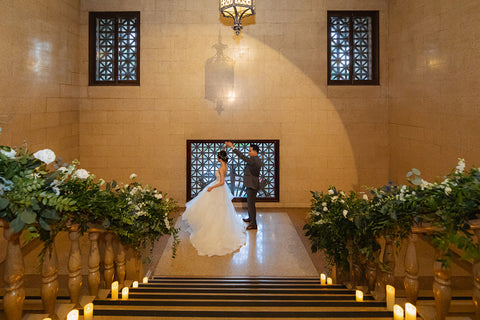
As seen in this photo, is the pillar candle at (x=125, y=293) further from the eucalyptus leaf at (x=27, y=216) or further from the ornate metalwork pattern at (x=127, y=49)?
the ornate metalwork pattern at (x=127, y=49)

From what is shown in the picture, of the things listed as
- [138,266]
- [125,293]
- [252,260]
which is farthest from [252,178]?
[125,293]

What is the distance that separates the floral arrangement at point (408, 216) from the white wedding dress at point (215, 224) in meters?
2.49

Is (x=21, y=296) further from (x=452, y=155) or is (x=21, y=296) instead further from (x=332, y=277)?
(x=452, y=155)

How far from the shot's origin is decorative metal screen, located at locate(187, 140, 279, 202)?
33.0ft

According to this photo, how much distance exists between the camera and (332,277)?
16.8 ft

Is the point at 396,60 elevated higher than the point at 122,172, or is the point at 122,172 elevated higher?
the point at 396,60

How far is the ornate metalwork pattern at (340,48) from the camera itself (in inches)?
394

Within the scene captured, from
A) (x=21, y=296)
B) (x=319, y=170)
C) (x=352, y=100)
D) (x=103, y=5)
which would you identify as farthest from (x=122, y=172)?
(x=21, y=296)

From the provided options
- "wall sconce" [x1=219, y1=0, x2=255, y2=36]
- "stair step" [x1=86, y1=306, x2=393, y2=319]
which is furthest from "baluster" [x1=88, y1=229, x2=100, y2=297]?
"wall sconce" [x1=219, y1=0, x2=255, y2=36]

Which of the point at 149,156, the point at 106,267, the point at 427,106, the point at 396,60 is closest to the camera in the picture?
the point at 106,267

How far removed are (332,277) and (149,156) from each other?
6.28 m

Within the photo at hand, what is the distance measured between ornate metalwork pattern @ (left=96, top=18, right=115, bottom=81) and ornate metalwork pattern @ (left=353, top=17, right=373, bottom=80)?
6.09m

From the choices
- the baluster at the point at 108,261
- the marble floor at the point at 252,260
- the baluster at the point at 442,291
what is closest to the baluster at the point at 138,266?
the baluster at the point at 108,261

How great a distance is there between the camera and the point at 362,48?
398 inches
